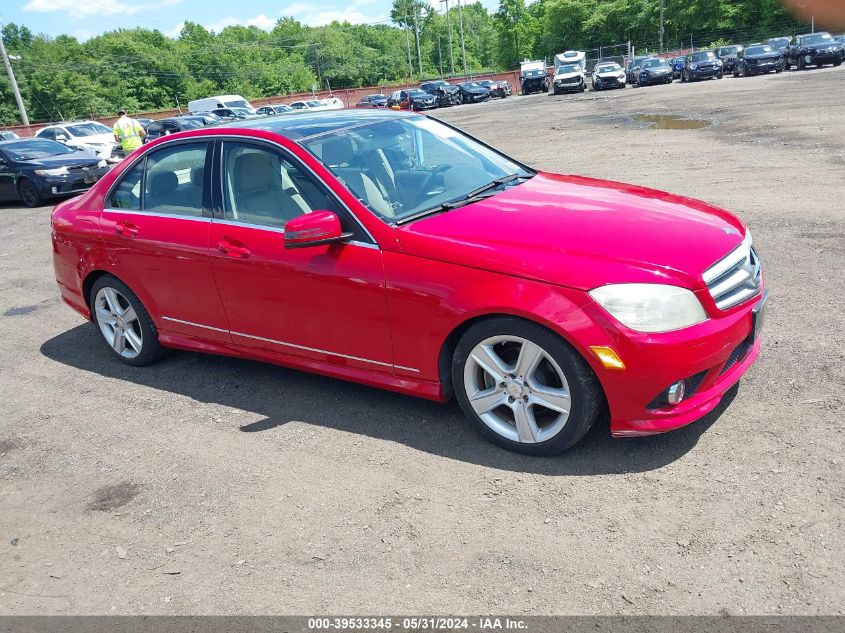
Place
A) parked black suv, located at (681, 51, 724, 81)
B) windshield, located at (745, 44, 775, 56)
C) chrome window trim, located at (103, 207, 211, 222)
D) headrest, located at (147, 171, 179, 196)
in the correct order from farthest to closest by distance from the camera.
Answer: parked black suv, located at (681, 51, 724, 81) → windshield, located at (745, 44, 775, 56) → headrest, located at (147, 171, 179, 196) → chrome window trim, located at (103, 207, 211, 222)

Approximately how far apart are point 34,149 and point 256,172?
14.3 m

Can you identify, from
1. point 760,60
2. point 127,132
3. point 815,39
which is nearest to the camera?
point 127,132

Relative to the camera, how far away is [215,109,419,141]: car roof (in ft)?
15.2

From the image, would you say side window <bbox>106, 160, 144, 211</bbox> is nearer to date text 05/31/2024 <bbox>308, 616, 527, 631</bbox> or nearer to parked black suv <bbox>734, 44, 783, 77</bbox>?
date text 05/31/2024 <bbox>308, 616, 527, 631</bbox>

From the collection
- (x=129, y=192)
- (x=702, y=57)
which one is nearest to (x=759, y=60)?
(x=702, y=57)

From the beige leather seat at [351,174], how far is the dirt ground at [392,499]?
3.99 ft

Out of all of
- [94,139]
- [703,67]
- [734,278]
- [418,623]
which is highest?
[94,139]

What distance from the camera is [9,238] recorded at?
1198cm

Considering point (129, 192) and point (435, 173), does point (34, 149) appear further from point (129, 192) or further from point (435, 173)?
point (435, 173)

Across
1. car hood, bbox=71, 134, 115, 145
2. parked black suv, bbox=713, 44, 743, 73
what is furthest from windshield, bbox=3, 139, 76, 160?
parked black suv, bbox=713, 44, 743, 73

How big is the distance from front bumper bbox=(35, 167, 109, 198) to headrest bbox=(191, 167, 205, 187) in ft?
37.7

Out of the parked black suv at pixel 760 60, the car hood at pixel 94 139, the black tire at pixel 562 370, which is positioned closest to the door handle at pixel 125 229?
the black tire at pixel 562 370

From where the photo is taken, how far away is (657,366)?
337cm

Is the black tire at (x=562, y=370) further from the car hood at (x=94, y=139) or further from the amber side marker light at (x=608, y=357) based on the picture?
the car hood at (x=94, y=139)
